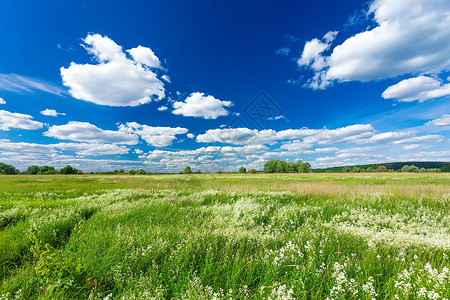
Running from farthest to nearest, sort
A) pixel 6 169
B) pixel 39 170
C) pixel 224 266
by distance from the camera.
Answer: pixel 39 170 < pixel 6 169 < pixel 224 266

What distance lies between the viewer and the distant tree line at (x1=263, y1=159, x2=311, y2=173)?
322ft

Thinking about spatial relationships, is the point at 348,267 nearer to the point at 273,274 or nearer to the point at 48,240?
the point at 273,274

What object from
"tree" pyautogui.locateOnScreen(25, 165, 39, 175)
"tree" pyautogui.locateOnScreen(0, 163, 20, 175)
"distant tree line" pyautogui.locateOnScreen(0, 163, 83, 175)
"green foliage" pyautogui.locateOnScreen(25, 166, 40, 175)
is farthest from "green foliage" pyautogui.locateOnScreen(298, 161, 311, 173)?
"tree" pyautogui.locateOnScreen(0, 163, 20, 175)

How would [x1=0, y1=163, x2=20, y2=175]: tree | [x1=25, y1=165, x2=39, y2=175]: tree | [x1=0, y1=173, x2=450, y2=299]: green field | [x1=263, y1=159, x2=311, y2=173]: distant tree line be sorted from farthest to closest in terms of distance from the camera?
[x1=263, y1=159, x2=311, y2=173]: distant tree line, [x1=25, y1=165, x2=39, y2=175]: tree, [x1=0, y1=163, x2=20, y2=175]: tree, [x1=0, y1=173, x2=450, y2=299]: green field

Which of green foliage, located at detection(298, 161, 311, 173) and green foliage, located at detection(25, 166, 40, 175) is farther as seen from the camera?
green foliage, located at detection(298, 161, 311, 173)

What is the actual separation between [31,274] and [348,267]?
5.06 meters

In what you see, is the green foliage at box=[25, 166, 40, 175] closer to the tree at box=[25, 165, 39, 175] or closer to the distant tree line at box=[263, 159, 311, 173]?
the tree at box=[25, 165, 39, 175]

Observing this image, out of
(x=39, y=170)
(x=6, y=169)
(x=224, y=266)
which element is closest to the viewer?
(x=224, y=266)

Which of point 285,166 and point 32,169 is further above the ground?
point 32,169

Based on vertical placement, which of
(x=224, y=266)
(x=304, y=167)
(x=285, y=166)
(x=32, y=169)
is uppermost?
(x=32, y=169)

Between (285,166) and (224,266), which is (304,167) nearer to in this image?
(285,166)

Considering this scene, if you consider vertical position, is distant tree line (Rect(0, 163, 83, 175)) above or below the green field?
above

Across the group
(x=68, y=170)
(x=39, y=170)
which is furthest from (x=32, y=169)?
(x=68, y=170)

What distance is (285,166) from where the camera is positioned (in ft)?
323
